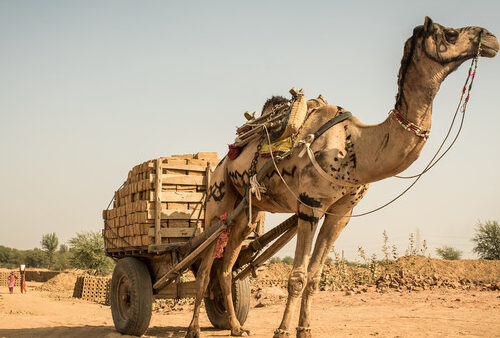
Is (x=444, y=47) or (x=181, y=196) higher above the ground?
(x=444, y=47)

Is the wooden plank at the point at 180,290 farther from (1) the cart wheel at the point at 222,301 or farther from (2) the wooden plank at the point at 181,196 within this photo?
(2) the wooden plank at the point at 181,196

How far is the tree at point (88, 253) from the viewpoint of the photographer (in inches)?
1181

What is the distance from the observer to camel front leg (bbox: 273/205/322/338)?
636cm

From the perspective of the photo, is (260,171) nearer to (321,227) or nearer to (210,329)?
(321,227)

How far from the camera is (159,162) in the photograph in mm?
8789

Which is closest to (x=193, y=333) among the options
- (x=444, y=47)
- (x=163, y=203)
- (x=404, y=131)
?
(x=163, y=203)

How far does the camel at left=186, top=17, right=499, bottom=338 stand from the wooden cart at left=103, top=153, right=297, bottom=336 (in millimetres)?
757

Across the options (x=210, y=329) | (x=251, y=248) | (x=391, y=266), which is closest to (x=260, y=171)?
(x=251, y=248)

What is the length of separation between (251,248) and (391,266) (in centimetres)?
875

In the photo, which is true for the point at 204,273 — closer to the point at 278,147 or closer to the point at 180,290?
the point at 180,290

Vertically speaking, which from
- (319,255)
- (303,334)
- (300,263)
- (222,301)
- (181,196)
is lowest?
(303,334)

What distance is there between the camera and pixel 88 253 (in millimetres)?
30047

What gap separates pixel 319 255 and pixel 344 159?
135cm

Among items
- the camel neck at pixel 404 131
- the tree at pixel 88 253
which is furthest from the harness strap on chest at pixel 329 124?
the tree at pixel 88 253
